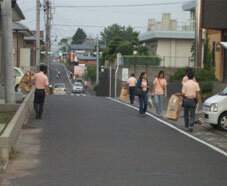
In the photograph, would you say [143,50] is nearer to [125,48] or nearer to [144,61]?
[125,48]

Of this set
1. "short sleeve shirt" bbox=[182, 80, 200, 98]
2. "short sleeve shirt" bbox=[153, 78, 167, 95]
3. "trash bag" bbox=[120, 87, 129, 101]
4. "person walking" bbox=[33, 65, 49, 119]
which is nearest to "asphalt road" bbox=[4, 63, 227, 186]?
"person walking" bbox=[33, 65, 49, 119]

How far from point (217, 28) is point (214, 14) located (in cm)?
92

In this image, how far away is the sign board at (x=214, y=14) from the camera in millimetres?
29359

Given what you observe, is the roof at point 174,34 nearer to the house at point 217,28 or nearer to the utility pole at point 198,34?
the house at point 217,28

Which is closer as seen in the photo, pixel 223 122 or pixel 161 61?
pixel 223 122

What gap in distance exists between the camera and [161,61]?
40969 mm

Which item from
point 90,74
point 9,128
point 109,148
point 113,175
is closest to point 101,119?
point 109,148

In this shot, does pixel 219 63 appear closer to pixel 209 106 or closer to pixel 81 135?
pixel 209 106

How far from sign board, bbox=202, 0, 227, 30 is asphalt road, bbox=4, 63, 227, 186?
46.2 ft

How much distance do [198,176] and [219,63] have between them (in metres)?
24.8

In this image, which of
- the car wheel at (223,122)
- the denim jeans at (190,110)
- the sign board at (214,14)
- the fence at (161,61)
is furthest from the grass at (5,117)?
the fence at (161,61)

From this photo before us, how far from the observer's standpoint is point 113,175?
28.7 feet

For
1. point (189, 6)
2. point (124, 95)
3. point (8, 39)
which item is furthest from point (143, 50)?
point (8, 39)

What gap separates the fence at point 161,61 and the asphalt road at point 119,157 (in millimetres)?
24315
